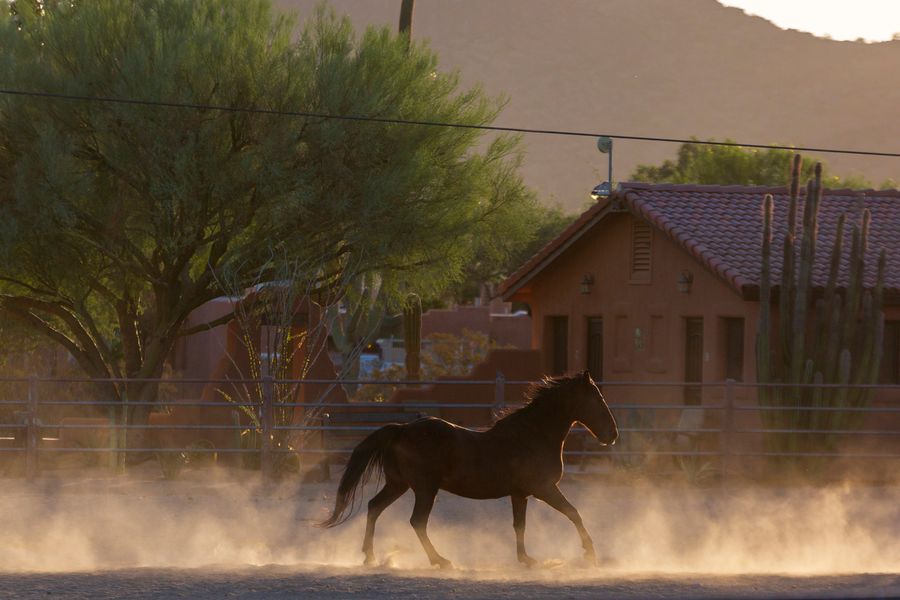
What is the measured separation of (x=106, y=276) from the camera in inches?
886

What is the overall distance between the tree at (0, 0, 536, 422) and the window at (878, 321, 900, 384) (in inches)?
261

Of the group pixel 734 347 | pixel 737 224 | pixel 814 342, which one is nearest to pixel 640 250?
pixel 737 224

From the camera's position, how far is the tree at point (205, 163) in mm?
20172

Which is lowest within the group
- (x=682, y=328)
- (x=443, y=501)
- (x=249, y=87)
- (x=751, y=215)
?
(x=443, y=501)

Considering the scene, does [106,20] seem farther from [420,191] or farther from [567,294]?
[567,294]

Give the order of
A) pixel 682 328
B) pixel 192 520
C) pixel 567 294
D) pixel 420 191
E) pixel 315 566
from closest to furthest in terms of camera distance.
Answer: pixel 315 566 → pixel 192 520 → pixel 420 191 → pixel 682 328 → pixel 567 294

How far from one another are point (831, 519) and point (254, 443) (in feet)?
27.1

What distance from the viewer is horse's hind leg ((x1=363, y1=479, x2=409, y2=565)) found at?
10562 mm

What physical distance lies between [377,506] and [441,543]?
8.23ft

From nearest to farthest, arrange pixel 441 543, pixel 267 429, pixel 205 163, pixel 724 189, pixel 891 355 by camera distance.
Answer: pixel 441 543 → pixel 267 429 → pixel 205 163 → pixel 891 355 → pixel 724 189

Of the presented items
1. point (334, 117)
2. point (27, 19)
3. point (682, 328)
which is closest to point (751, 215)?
point (682, 328)

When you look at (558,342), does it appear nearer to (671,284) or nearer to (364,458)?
(671,284)

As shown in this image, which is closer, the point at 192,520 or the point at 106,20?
the point at 192,520

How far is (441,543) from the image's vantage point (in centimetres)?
1299
